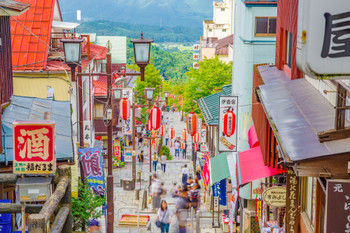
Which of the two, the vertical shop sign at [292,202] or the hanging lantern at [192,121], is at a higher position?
the vertical shop sign at [292,202]

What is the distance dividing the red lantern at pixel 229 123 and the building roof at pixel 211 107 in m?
5.12

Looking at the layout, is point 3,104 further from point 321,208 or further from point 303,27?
point 303,27

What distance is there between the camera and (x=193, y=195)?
1867 cm

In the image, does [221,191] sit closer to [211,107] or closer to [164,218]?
[211,107]

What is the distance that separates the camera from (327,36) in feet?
15.8

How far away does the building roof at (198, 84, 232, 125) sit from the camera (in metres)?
28.3

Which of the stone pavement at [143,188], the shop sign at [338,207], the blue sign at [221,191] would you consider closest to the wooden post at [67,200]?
the shop sign at [338,207]

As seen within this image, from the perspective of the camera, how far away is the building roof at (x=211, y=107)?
28.3 metres

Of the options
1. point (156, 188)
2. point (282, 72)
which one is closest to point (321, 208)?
point (282, 72)

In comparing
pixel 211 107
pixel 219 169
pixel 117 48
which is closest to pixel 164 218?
pixel 219 169

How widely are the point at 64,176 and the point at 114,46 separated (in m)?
67.7

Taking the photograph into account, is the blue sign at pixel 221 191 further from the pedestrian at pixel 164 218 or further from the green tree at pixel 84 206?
the pedestrian at pixel 164 218

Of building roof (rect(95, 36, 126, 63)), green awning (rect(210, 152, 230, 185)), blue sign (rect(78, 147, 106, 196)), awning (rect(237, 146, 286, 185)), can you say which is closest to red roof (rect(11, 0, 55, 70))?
blue sign (rect(78, 147, 106, 196))

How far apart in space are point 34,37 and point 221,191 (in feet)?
37.1
